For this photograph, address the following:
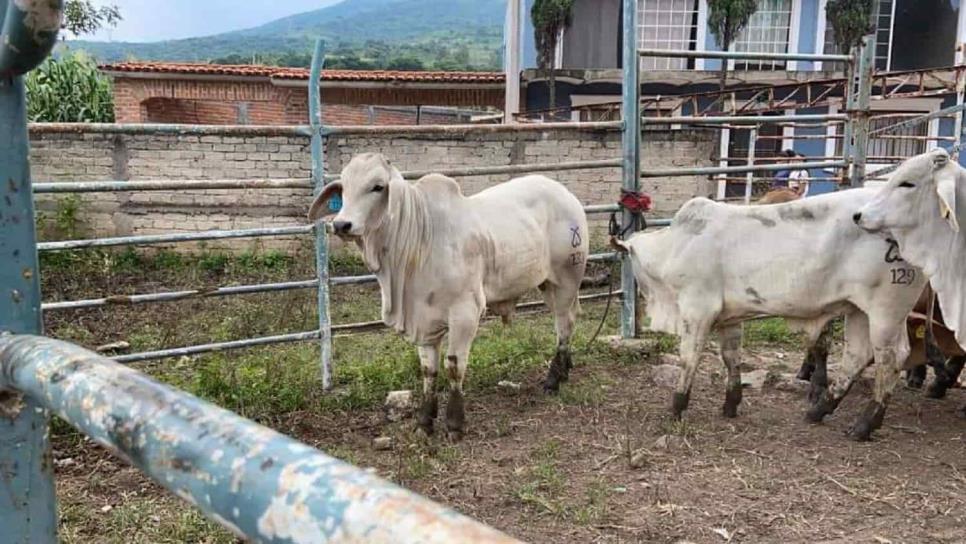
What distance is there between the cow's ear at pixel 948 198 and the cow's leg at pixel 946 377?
1.54 metres

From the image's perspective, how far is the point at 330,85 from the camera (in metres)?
16.5

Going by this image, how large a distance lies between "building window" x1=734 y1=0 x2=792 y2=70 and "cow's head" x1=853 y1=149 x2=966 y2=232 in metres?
14.8

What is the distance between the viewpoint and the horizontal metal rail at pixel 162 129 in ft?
14.8

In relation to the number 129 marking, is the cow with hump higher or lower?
higher

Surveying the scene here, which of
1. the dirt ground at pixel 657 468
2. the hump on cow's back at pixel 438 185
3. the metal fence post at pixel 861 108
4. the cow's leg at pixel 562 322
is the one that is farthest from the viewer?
the metal fence post at pixel 861 108

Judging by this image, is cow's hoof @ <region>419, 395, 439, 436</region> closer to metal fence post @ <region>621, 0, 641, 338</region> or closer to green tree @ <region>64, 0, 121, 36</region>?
metal fence post @ <region>621, 0, 641, 338</region>

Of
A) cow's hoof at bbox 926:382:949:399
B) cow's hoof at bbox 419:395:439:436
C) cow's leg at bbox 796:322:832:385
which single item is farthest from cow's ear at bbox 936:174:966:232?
cow's hoof at bbox 419:395:439:436

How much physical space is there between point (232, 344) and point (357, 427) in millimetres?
856

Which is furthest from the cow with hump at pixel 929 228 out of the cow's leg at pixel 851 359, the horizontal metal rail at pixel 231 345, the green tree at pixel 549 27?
the green tree at pixel 549 27

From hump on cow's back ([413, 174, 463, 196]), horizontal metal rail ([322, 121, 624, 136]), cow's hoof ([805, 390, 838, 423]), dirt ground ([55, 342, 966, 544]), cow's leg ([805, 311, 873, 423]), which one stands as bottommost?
dirt ground ([55, 342, 966, 544])

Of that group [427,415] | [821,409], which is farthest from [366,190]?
[821,409]

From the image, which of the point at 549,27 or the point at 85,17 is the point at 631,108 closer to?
the point at 549,27

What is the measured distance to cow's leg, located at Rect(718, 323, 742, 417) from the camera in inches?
197

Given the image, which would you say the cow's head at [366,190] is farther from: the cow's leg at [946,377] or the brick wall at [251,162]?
the brick wall at [251,162]
